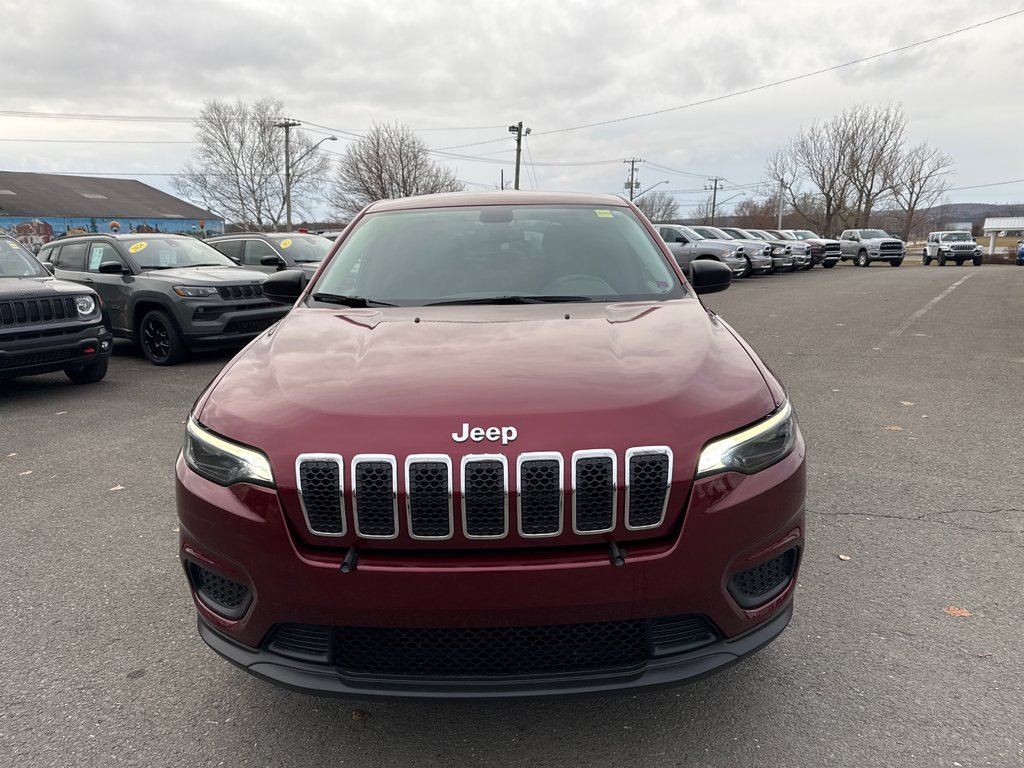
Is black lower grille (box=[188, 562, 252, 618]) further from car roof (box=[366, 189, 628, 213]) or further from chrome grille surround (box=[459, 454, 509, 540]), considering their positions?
car roof (box=[366, 189, 628, 213])

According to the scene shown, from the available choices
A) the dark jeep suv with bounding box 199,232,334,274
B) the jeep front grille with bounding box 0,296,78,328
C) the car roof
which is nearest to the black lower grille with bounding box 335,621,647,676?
the car roof

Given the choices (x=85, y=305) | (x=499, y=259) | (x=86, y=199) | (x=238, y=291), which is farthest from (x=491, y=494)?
(x=86, y=199)

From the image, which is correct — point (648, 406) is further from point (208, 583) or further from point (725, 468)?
point (208, 583)

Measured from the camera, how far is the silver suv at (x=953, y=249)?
37.3m

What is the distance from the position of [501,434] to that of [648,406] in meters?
0.42

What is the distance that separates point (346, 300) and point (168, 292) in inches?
252

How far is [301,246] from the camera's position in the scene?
12.3 meters

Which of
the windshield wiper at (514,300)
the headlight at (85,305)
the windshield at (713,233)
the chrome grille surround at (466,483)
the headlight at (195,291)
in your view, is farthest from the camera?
the windshield at (713,233)

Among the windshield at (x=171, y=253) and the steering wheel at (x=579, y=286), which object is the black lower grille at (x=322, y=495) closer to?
the steering wheel at (x=579, y=286)

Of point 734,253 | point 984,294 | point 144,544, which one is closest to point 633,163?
point 734,253

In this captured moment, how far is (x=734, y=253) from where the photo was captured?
24.0m

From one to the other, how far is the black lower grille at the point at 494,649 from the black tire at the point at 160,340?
7.69 metres

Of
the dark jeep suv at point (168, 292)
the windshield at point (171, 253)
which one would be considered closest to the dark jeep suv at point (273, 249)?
the windshield at point (171, 253)

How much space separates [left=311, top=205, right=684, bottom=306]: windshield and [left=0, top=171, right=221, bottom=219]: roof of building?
57047mm
